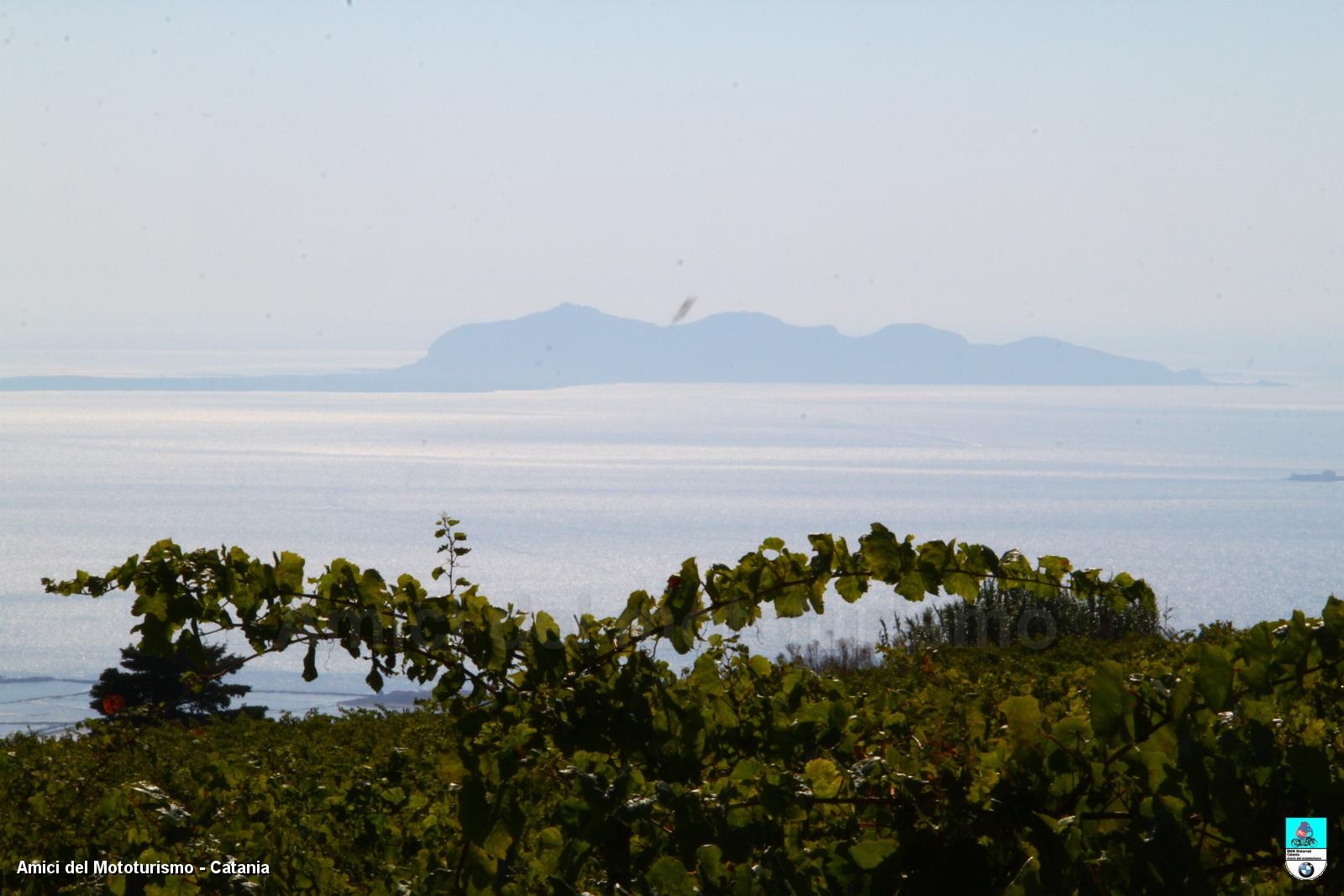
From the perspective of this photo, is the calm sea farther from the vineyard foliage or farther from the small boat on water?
the vineyard foliage

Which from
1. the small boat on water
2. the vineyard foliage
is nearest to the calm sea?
the small boat on water

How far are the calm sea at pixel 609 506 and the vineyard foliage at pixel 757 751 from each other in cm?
1299

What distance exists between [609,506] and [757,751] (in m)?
101

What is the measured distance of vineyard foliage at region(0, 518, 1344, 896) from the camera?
1.60 metres

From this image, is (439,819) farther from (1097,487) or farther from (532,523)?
(1097,487)

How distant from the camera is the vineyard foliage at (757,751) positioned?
1599 millimetres

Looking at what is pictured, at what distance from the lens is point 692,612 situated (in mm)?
2328

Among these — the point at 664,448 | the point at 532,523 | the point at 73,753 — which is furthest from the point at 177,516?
the point at 73,753

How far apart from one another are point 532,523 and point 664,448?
2732 inches

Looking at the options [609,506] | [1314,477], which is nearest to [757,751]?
[609,506]

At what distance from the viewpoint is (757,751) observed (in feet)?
7.40

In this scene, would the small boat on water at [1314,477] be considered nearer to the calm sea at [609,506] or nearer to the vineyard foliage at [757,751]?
the calm sea at [609,506]

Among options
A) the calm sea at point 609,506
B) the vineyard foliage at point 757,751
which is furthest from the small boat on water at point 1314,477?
the vineyard foliage at point 757,751

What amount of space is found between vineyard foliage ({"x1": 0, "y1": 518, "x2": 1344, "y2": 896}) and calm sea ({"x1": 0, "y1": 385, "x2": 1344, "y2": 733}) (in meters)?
13.0
